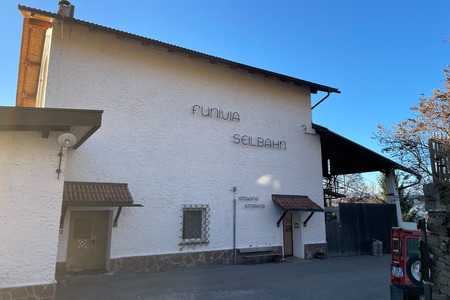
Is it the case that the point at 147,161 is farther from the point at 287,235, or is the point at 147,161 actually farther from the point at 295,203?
the point at 287,235

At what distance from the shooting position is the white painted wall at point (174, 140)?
9.77 meters

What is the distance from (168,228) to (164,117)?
3.66 metres

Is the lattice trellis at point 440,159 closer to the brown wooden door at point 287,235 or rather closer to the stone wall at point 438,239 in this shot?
the stone wall at point 438,239

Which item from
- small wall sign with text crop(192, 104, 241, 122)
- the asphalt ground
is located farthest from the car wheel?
small wall sign with text crop(192, 104, 241, 122)

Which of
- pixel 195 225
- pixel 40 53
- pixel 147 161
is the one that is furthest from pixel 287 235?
pixel 40 53

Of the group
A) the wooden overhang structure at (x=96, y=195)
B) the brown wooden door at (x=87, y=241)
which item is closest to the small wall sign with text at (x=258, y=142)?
the wooden overhang structure at (x=96, y=195)

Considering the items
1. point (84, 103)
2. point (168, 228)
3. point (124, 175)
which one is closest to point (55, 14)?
point (84, 103)

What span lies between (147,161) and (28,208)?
4.34m

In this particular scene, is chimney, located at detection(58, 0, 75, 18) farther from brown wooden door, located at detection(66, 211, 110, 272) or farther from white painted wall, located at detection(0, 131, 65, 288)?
brown wooden door, located at detection(66, 211, 110, 272)

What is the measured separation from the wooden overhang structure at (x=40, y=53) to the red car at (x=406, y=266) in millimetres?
8313

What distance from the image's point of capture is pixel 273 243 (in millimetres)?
12578

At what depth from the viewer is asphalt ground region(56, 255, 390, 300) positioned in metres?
7.50

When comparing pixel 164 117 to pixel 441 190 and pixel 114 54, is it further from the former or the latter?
pixel 441 190

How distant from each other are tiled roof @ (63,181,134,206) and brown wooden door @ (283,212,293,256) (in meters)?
6.83
